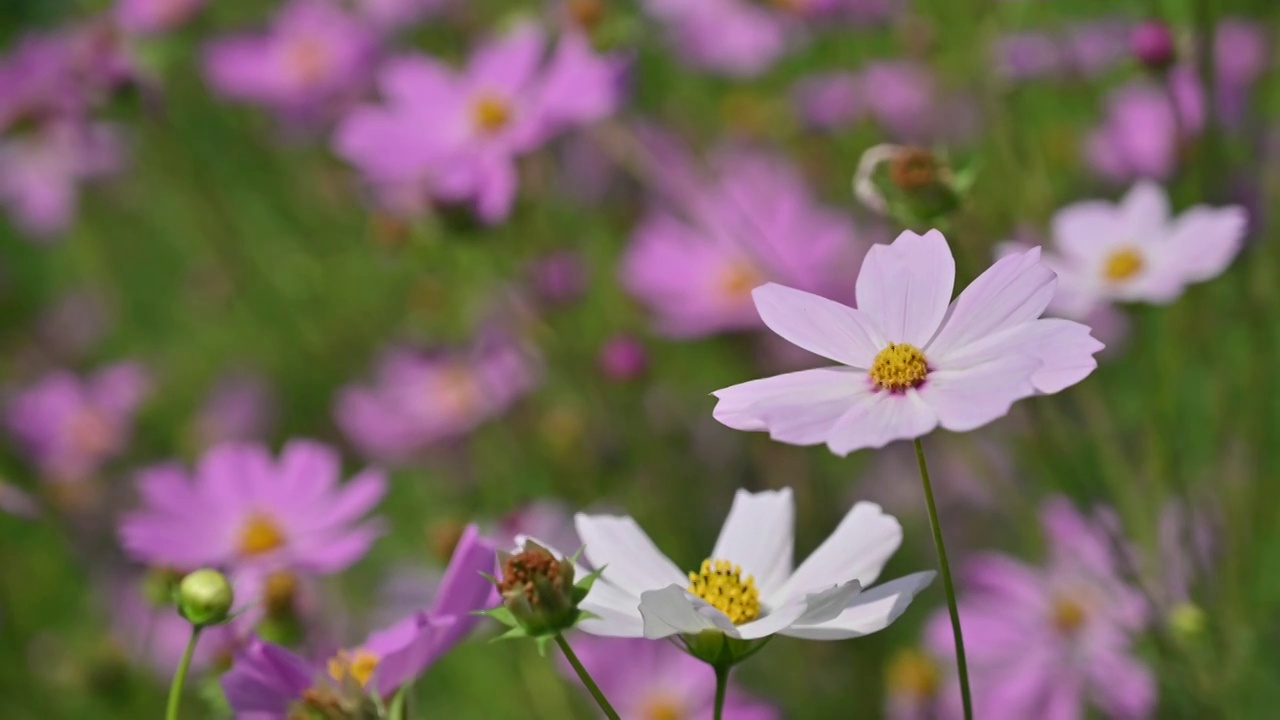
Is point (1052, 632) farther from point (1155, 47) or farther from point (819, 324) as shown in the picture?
point (819, 324)

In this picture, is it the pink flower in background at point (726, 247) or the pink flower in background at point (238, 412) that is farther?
the pink flower in background at point (238, 412)

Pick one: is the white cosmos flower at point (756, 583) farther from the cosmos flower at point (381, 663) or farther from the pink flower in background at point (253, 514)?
the pink flower in background at point (253, 514)

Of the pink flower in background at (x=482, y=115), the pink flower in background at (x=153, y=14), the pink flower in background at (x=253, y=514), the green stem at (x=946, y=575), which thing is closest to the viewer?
the green stem at (x=946, y=575)

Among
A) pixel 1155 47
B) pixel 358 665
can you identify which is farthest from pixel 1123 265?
pixel 358 665

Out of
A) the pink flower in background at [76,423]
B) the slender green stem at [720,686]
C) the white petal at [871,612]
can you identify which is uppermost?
the pink flower in background at [76,423]

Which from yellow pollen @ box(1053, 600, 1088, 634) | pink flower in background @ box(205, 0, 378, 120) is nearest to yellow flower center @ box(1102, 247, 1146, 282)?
yellow pollen @ box(1053, 600, 1088, 634)

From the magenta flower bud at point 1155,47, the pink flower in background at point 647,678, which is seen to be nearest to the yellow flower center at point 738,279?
the pink flower in background at point 647,678

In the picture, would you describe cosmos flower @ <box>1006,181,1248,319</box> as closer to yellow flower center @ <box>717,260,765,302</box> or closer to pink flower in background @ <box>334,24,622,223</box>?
pink flower in background @ <box>334,24,622,223</box>
